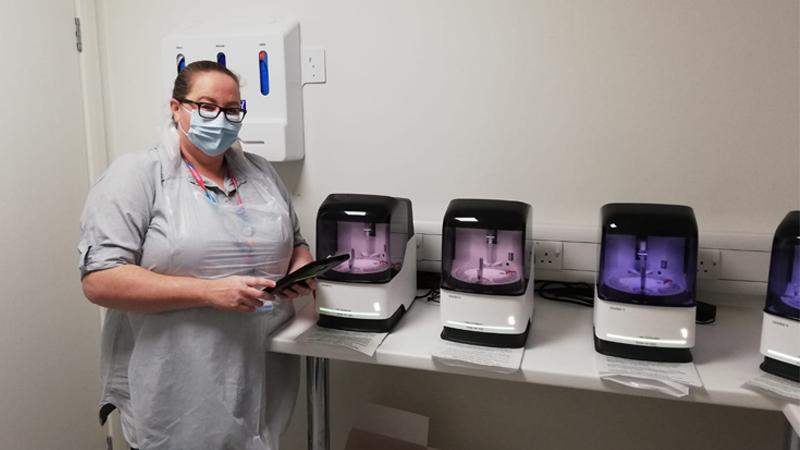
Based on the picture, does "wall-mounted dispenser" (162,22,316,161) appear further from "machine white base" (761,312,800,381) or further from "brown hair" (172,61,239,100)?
"machine white base" (761,312,800,381)

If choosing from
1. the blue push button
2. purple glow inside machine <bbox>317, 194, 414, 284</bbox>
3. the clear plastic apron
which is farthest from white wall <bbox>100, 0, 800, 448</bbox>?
the clear plastic apron

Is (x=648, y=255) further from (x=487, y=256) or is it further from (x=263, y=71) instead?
(x=263, y=71)

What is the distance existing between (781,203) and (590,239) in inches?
20.0

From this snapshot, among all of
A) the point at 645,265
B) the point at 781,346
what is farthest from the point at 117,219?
the point at 781,346

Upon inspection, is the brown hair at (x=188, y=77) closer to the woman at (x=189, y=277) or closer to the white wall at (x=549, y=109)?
the woman at (x=189, y=277)

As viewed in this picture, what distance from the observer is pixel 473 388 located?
1836mm

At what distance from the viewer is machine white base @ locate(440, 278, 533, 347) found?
49.8 inches

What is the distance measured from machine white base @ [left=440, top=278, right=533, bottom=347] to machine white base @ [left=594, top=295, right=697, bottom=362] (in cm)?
18

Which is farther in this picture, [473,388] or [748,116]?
[473,388]

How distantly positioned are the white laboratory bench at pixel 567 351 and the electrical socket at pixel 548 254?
0.42 feet

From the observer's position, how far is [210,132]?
1.30m

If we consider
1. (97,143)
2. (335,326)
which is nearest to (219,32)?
(97,143)

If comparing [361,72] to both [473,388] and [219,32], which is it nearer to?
[219,32]

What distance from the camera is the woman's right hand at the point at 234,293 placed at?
120 cm
